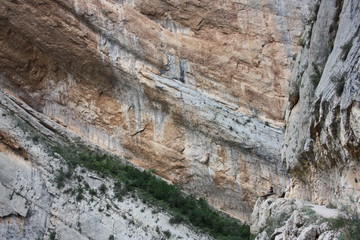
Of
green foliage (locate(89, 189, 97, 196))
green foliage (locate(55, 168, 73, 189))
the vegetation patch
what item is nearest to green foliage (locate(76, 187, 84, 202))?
green foliage (locate(89, 189, 97, 196))


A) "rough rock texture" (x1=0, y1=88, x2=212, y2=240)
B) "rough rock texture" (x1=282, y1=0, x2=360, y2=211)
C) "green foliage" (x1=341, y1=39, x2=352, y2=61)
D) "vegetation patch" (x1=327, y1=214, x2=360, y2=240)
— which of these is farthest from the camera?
"rough rock texture" (x1=0, y1=88, x2=212, y2=240)

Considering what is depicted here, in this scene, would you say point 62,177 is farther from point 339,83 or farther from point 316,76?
point 339,83

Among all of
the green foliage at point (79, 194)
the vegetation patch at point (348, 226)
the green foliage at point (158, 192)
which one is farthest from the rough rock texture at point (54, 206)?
the vegetation patch at point (348, 226)

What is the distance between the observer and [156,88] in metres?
24.8

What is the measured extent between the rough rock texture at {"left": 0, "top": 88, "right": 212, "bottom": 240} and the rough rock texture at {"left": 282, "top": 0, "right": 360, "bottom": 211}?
19.4 ft

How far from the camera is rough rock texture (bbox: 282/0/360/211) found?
10453 mm

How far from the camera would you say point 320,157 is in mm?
13117

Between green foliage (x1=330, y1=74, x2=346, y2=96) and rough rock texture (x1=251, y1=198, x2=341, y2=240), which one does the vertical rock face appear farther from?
green foliage (x1=330, y1=74, x2=346, y2=96)

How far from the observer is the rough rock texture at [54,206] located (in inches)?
767

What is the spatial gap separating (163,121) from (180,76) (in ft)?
7.47

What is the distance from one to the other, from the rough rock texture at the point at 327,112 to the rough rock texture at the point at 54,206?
590cm

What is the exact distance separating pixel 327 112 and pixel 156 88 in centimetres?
1371

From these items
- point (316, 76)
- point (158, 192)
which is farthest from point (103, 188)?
point (316, 76)

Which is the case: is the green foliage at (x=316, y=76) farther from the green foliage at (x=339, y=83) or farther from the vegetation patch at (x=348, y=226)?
the vegetation patch at (x=348, y=226)
